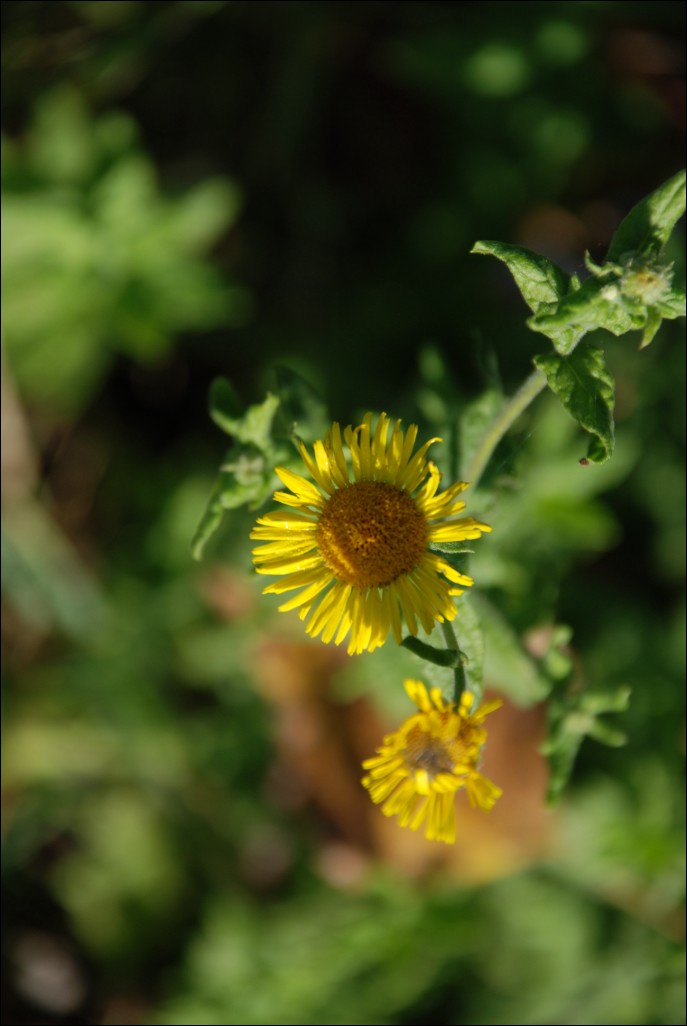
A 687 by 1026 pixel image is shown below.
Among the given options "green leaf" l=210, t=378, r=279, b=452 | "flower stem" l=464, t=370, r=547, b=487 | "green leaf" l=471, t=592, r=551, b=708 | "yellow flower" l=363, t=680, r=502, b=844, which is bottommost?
"yellow flower" l=363, t=680, r=502, b=844

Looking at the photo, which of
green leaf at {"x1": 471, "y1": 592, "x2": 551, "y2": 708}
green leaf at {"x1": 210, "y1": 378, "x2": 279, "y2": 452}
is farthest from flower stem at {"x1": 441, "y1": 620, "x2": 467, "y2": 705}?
green leaf at {"x1": 210, "y1": 378, "x2": 279, "y2": 452}

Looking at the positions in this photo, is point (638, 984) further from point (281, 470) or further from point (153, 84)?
point (153, 84)

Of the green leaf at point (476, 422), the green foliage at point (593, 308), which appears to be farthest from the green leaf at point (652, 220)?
the green leaf at point (476, 422)

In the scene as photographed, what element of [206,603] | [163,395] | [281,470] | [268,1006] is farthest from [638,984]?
[163,395]

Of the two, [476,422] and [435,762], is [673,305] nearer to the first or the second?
[476,422]

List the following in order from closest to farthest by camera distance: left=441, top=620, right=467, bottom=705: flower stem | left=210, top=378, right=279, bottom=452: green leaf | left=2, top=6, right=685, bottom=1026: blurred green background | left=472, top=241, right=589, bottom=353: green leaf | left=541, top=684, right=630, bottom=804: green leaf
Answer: left=472, top=241, right=589, bottom=353: green leaf
left=441, top=620, right=467, bottom=705: flower stem
left=210, top=378, right=279, bottom=452: green leaf
left=541, top=684, right=630, bottom=804: green leaf
left=2, top=6, right=685, bottom=1026: blurred green background

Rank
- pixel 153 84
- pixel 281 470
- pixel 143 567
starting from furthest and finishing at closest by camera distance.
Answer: pixel 153 84, pixel 143 567, pixel 281 470

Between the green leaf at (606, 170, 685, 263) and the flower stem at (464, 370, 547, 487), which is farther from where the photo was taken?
the flower stem at (464, 370, 547, 487)

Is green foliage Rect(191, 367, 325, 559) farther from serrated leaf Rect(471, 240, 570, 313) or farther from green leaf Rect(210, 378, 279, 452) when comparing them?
serrated leaf Rect(471, 240, 570, 313)
